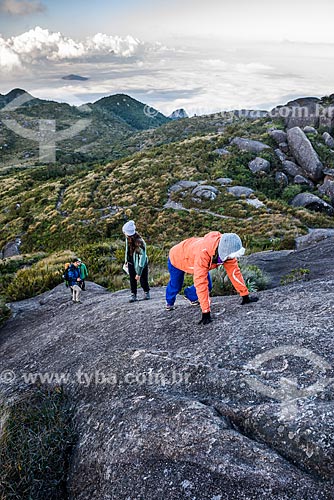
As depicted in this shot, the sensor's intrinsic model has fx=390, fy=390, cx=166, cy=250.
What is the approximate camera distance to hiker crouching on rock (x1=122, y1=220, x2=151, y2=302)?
898cm

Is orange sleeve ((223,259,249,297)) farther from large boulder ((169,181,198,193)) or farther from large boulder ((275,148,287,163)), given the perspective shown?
large boulder ((275,148,287,163))

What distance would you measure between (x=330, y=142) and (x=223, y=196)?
15.1 m

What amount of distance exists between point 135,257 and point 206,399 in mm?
5024

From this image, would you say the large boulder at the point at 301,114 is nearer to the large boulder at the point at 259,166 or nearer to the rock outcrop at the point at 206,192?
the large boulder at the point at 259,166

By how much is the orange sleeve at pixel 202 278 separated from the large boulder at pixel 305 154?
3061 cm

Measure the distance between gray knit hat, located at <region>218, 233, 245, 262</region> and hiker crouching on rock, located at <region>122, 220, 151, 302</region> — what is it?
319 cm

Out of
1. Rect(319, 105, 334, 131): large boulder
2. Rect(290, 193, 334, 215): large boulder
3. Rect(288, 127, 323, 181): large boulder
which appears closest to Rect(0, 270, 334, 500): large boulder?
Rect(290, 193, 334, 215): large boulder

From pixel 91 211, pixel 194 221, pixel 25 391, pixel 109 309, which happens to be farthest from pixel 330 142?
pixel 25 391

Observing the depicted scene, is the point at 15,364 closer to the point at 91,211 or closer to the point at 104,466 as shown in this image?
the point at 104,466

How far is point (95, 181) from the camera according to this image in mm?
44250

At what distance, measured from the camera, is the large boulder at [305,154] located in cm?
3372

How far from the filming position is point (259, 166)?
35.9 m

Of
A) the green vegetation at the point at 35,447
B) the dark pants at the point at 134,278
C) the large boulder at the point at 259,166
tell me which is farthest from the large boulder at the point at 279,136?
the green vegetation at the point at 35,447

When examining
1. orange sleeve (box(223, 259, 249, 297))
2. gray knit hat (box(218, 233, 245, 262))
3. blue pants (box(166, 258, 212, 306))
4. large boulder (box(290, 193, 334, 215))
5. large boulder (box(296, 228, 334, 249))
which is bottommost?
large boulder (box(290, 193, 334, 215))
